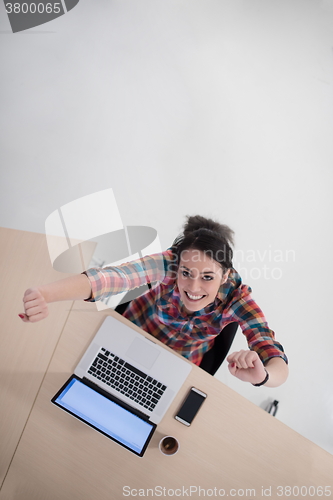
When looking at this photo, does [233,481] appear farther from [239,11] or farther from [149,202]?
[239,11]

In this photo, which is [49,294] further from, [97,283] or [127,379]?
[127,379]

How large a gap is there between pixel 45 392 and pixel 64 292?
37cm

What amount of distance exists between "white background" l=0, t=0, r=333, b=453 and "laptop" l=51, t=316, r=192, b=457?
0.93 m

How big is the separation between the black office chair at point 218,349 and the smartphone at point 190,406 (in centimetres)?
21

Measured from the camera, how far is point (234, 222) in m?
2.31

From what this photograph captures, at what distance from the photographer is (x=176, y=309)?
1.39 metres

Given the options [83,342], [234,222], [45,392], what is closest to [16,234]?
[83,342]

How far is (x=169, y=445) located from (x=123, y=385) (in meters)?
0.26

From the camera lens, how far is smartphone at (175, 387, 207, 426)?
45.1 inches

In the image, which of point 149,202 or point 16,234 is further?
point 149,202

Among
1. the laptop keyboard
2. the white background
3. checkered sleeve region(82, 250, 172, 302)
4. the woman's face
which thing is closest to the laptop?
the laptop keyboard

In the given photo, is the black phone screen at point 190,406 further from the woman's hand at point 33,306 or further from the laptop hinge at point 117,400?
the woman's hand at point 33,306

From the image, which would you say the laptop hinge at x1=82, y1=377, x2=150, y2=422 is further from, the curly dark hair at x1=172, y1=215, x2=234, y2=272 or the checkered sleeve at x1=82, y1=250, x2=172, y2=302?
A: the curly dark hair at x1=172, y1=215, x2=234, y2=272

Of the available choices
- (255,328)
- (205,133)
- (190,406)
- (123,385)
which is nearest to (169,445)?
(190,406)
